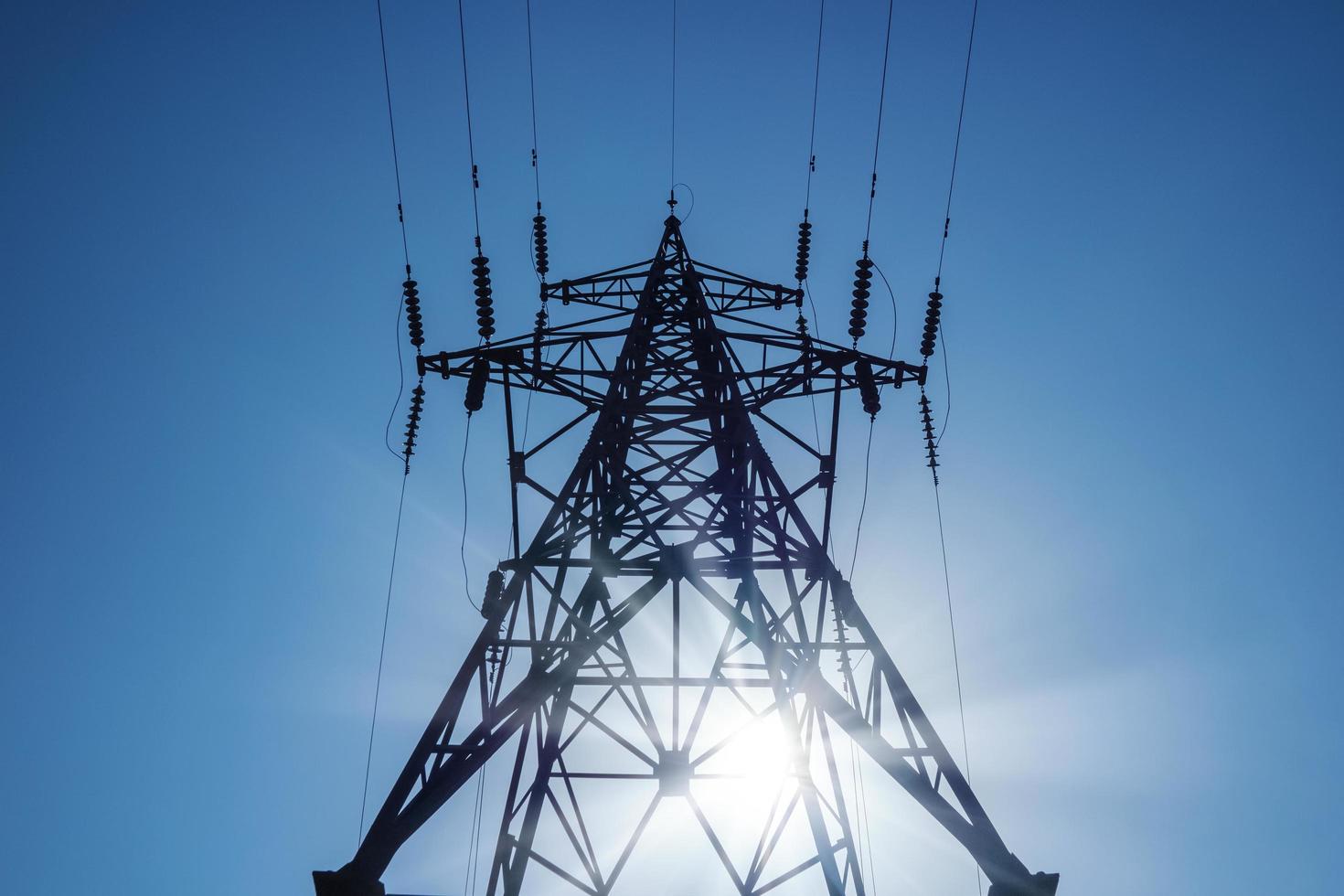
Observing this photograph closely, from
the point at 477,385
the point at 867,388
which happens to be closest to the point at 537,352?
the point at 477,385

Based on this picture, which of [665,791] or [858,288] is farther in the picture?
[858,288]

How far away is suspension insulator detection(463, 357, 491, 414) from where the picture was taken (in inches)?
523

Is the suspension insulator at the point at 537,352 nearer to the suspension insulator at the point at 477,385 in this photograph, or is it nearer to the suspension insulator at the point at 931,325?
the suspension insulator at the point at 477,385

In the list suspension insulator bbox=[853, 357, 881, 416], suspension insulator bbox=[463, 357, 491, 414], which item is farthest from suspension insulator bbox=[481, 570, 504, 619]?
suspension insulator bbox=[853, 357, 881, 416]

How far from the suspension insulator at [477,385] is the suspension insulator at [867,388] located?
535 cm

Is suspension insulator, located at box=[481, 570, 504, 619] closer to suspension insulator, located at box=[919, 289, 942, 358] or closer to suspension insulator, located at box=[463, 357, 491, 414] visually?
suspension insulator, located at box=[463, 357, 491, 414]

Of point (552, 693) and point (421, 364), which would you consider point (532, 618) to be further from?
point (421, 364)

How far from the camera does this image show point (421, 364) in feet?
44.5

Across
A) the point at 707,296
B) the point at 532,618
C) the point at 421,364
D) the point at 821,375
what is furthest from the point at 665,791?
the point at 707,296

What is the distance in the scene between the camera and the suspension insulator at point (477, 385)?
43.6ft

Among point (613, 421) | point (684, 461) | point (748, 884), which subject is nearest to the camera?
point (748, 884)

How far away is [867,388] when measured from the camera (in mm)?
13320

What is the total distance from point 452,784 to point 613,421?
536 cm

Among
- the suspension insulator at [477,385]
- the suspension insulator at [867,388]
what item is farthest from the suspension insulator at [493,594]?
the suspension insulator at [867,388]
